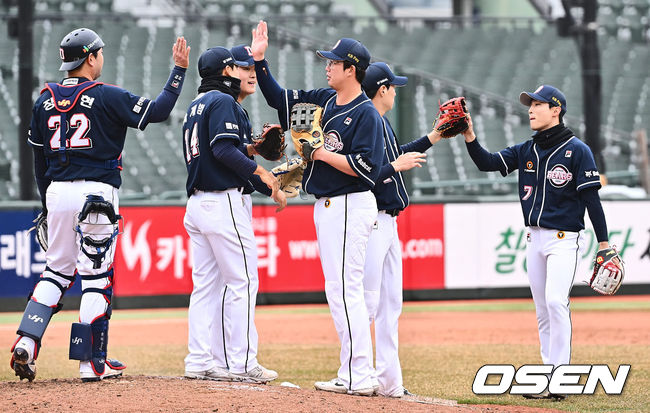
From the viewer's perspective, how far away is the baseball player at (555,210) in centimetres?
669

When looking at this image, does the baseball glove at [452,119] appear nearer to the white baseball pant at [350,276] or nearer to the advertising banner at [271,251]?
the white baseball pant at [350,276]

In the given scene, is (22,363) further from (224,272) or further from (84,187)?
(224,272)

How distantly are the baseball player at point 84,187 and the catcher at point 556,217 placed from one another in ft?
7.66

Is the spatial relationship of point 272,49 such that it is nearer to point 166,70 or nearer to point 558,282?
point 166,70

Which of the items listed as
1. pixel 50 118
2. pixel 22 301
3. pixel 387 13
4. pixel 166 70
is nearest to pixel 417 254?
pixel 22 301

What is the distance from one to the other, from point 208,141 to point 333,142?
0.85m

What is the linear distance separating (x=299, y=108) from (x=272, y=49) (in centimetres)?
1795

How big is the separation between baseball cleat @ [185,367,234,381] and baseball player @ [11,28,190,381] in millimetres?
532

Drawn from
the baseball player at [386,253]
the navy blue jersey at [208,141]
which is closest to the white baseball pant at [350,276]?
the baseball player at [386,253]

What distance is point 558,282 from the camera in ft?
21.9

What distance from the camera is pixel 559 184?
677 cm

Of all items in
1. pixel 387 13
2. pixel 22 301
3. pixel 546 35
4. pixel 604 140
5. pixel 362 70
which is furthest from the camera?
pixel 387 13

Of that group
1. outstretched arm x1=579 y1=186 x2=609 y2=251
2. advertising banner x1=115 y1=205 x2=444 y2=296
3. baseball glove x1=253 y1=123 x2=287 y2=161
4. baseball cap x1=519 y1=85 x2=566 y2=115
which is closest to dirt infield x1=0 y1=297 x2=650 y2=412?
outstretched arm x1=579 y1=186 x2=609 y2=251

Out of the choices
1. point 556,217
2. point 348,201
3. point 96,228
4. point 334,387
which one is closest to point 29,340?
point 96,228
